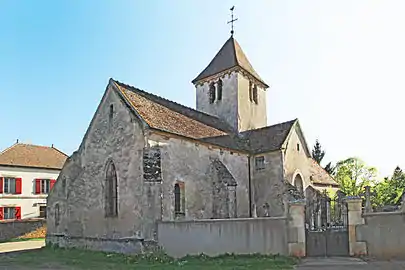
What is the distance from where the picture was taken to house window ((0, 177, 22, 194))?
35719mm

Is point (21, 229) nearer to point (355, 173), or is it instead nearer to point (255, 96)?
point (255, 96)

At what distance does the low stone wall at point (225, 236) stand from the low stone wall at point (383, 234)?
2.84 metres

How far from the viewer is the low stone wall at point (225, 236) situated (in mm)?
14797

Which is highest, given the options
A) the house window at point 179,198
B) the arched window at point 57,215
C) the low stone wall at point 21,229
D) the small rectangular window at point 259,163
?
the small rectangular window at point 259,163

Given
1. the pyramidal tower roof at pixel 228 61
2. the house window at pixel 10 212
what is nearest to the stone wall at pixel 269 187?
the pyramidal tower roof at pixel 228 61

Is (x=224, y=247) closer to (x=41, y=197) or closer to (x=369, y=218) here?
(x=369, y=218)

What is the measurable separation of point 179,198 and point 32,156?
25.9 meters

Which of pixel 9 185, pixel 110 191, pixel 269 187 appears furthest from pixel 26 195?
pixel 269 187

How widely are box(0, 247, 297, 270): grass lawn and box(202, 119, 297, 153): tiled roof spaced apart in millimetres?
8774

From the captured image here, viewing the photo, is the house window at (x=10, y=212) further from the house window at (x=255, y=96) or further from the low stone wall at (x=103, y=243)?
the house window at (x=255, y=96)

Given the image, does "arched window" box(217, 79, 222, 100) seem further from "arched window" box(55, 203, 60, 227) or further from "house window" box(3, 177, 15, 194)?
"house window" box(3, 177, 15, 194)

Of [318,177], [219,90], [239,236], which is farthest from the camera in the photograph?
[219,90]

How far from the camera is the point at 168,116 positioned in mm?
21562

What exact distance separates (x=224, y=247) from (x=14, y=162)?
2872 centimetres
